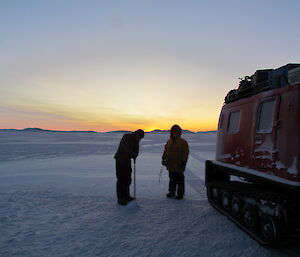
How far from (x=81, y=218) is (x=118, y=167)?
1.61 m

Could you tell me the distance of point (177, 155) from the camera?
6719 mm

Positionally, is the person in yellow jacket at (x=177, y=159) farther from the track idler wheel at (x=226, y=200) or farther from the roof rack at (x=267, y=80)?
the roof rack at (x=267, y=80)

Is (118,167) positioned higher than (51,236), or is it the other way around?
(118,167)

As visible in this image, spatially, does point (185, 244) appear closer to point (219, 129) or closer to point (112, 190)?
point (219, 129)

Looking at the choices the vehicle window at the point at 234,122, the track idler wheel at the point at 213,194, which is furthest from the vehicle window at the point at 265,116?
the track idler wheel at the point at 213,194

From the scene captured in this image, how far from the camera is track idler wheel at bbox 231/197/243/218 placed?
4.89 m

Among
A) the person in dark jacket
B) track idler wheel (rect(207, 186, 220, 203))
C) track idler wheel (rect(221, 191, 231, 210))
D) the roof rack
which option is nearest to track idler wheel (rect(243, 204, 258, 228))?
track idler wheel (rect(221, 191, 231, 210))

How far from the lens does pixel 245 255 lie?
3641 mm

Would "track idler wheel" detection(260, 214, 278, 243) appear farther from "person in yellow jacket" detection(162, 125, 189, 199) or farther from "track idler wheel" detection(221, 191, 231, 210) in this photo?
"person in yellow jacket" detection(162, 125, 189, 199)

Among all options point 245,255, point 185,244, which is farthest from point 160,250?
point 245,255

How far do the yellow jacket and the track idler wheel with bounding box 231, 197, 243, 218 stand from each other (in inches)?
71.7

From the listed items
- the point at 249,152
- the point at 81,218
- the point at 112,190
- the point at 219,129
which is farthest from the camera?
the point at 112,190

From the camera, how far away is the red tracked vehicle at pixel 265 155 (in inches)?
134

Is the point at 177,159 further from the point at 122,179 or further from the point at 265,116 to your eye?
the point at 265,116
